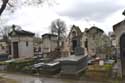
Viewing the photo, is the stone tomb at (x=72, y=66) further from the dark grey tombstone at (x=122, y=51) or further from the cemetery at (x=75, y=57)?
the dark grey tombstone at (x=122, y=51)

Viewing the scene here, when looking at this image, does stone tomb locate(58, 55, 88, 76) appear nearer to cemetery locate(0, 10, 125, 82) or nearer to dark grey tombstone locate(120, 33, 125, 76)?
cemetery locate(0, 10, 125, 82)

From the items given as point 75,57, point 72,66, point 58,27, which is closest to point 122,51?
point 72,66

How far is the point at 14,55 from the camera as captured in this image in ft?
113

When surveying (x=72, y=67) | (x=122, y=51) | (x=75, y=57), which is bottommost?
(x=72, y=67)

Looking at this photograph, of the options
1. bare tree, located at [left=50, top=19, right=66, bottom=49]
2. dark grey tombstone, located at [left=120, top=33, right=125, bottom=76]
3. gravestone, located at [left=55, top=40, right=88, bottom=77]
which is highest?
bare tree, located at [left=50, top=19, right=66, bottom=49]

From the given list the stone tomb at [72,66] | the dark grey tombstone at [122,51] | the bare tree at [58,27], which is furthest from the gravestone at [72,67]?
the bare tree at [58,27]

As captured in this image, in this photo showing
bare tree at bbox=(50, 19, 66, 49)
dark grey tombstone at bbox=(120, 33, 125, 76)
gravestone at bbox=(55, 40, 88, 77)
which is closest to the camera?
dark grey tombstone at bbox=(120, 33, 125, 76)

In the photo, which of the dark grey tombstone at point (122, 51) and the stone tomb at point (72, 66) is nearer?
the dark grey tombstone at point (122, 51)

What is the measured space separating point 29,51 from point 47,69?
13.9 meters

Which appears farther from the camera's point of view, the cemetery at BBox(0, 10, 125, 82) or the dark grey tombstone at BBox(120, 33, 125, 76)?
the cemetery at BBox(0, 10, 125, 82)

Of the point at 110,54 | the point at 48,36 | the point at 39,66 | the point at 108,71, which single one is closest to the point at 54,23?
the point at 48,36

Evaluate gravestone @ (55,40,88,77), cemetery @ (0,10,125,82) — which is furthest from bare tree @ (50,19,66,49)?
gravestone @ (55,40,88,77)

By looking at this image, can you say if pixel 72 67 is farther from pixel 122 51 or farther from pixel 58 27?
pixel 58 27

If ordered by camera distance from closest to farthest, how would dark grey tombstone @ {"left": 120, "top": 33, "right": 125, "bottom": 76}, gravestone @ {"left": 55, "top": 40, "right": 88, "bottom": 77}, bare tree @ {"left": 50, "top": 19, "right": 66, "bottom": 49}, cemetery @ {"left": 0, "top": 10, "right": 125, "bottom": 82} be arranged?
dark grey tombstone @ {"left": 120, "top": 33, "right": 125, "bottom": 76} → cemetery @ {"left": 0, "top": 10, "right": 125, "bottom": 82} → gravestone @ {"left": 55, "top": 40, "right": 88, "bottom": 77} → bare tree @ {"left": 50, "top": 19, "right": 66, "bottom": 49}
